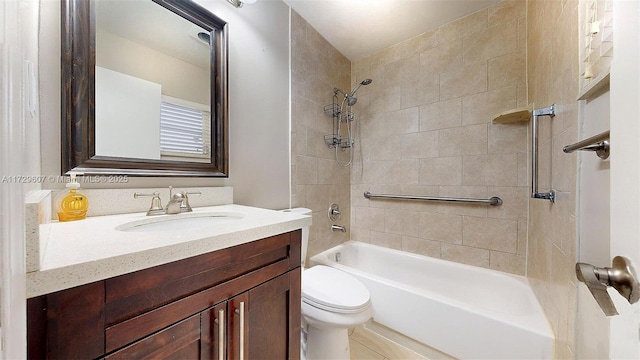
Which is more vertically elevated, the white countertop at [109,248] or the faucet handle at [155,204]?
the faucet handle at [155,204]

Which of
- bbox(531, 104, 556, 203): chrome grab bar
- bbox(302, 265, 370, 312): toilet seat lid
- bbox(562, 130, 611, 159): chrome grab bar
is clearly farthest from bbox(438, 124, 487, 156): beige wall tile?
bbox(302, 265, 370, 312): toilet seat lid

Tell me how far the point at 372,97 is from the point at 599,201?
1.81 m

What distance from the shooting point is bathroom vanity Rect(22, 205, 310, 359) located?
38 centimetres

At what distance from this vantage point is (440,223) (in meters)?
1.84

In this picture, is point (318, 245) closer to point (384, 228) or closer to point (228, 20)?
point (384, 228)

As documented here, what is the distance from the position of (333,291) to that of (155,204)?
97 centimetres

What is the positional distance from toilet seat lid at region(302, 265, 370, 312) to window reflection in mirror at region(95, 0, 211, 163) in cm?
90

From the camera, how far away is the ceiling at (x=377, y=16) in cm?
157

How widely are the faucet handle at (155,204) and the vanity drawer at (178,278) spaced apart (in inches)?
20.5

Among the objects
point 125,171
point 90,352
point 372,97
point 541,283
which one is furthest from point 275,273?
point 372,97

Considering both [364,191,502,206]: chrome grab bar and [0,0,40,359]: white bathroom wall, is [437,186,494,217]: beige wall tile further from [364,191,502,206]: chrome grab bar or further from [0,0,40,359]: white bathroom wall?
[0,0,40,359]: white bathroom wall

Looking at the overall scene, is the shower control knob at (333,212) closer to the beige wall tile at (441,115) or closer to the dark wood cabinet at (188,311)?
the beige wall tile at (441,115)

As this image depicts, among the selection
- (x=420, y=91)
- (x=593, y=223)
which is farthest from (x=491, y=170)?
(x=593, y=223)

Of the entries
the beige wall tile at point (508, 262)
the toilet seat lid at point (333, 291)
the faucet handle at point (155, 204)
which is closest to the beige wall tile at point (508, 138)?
the beige wall tile at point (508, 262)
